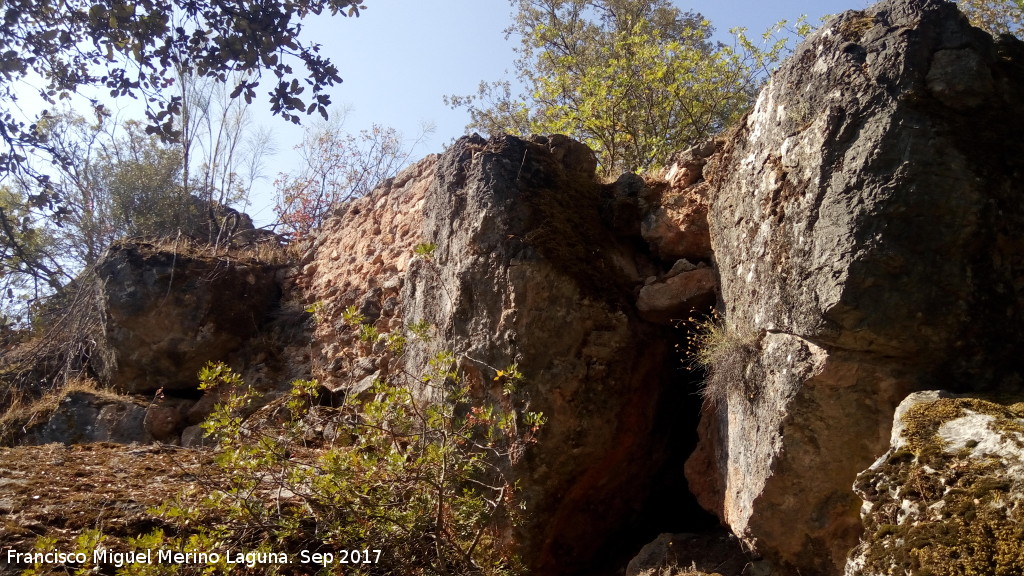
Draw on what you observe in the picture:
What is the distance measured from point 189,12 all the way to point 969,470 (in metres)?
4.62

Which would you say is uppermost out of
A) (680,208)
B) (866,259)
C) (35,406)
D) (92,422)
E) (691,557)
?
(680,208)

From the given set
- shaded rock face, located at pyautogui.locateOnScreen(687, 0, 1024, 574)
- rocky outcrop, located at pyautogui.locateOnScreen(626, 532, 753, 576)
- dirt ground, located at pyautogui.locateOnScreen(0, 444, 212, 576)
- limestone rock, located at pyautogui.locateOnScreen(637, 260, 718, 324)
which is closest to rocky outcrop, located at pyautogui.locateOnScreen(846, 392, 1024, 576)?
shaded rock face, located at pyautogui.locateOnScreen(687, 0, 1024, 574)

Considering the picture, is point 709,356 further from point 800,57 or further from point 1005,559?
point 1005,559

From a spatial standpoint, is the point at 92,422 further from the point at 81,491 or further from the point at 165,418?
the point at 81,491

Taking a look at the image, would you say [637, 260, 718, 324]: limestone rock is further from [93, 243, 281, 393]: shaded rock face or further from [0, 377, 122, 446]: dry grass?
[0, 377, 122, 446]: dry grass

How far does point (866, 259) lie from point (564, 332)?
2.02m

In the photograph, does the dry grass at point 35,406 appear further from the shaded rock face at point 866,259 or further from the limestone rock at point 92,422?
the shaded rock face at point 866,259

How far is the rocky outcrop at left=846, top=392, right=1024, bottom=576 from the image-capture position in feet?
7.74

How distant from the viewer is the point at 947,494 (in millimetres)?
2598

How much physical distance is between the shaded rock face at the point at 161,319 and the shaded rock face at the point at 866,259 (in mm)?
5312

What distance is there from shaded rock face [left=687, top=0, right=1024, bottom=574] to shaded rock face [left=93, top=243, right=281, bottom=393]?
5312mm

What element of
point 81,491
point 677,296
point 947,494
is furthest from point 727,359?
point 81,491

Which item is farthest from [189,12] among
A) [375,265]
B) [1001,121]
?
[1001,121]

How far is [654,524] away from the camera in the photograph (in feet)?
17.5
